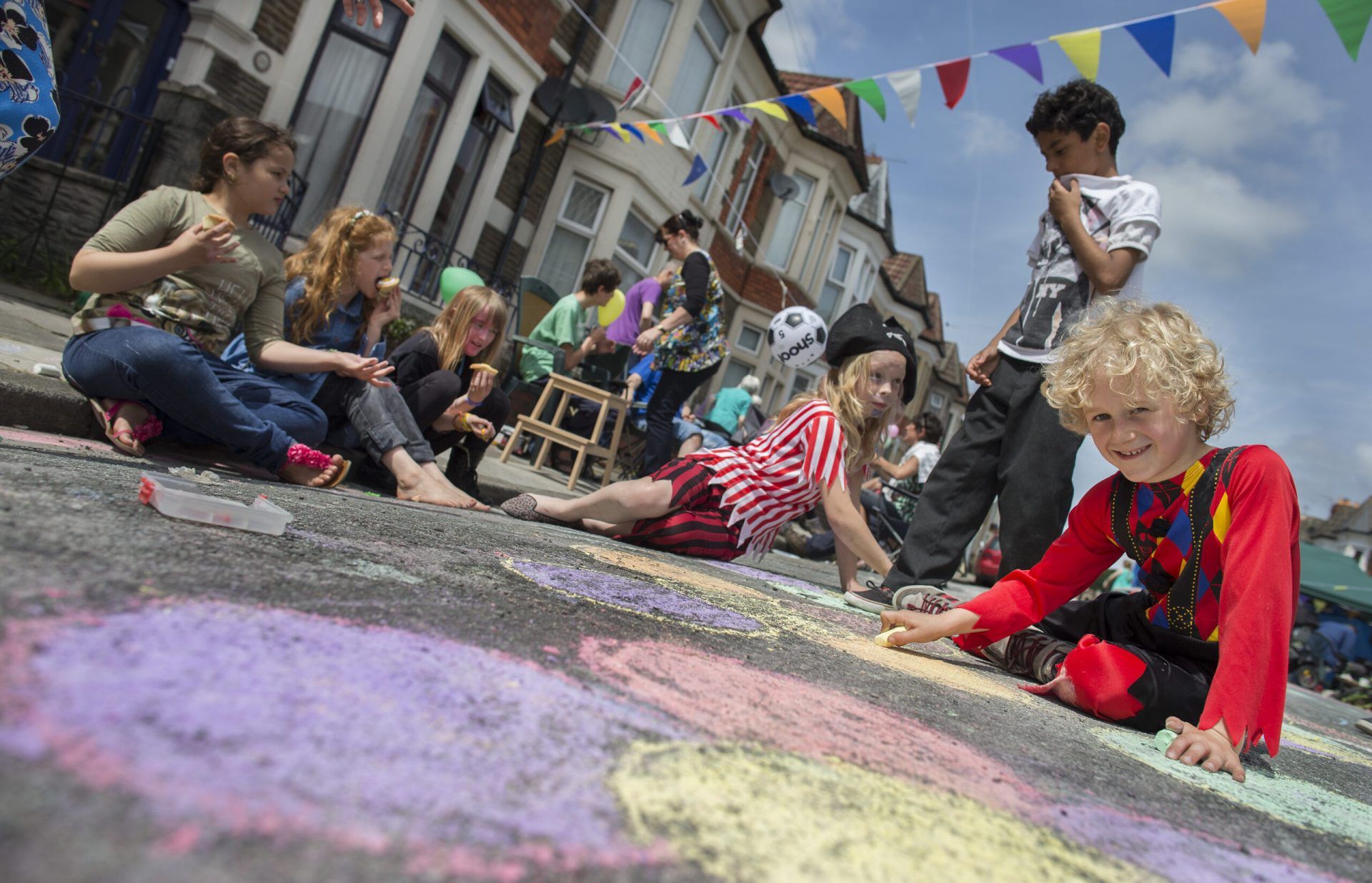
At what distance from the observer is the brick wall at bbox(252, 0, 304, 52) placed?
25.5 ft

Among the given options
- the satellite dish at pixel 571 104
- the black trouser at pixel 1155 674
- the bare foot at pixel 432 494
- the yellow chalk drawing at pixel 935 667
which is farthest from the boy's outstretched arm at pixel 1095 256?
the satellite dish at pixel 571 104

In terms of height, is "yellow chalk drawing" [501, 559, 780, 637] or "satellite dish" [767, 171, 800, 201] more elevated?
"satellite dish" [767, 171, 800, 201]

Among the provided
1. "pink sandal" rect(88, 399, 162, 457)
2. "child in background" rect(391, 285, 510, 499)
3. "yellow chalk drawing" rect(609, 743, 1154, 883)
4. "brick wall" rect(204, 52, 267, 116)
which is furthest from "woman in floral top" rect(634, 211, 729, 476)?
"yellow chalk drawing" rect(609, 743, 1154, 883)

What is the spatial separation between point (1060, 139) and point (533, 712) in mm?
3168

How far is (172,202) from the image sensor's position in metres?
2.69

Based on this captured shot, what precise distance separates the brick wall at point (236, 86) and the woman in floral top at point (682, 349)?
449cm

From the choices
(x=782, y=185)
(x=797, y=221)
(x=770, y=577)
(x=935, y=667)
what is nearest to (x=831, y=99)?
(x=770, y=577)

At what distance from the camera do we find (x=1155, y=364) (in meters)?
1.98

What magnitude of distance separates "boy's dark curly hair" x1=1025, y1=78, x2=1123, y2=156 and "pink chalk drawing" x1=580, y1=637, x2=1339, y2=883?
270 centimetres

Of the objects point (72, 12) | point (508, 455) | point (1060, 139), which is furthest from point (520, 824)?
point (72, 12)

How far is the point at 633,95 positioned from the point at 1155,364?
34.1ft

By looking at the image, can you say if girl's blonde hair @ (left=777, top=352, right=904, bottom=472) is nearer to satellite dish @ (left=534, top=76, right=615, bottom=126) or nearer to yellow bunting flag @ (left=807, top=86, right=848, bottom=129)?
yellow bunting flag @ (left=807, top=86, right=848, bottom=129)

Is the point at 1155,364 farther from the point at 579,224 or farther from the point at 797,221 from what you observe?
the point at 797,221

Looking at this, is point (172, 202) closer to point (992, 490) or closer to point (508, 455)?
point (992, 490)
